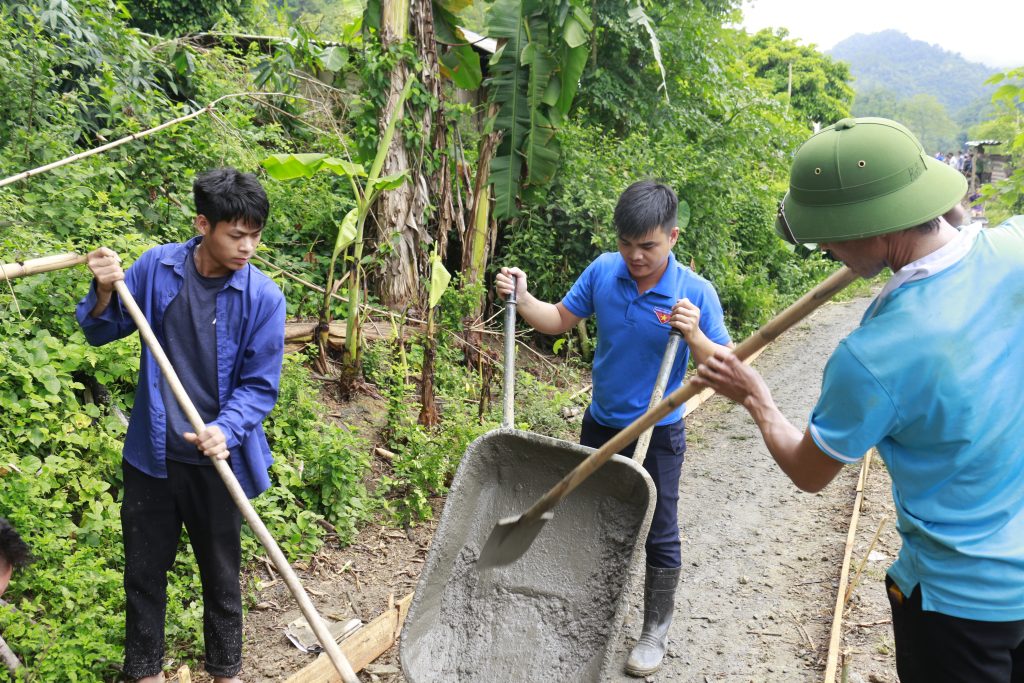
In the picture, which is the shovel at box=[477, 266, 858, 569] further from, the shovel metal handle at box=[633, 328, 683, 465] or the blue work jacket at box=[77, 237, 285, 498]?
the blue work jacket at box=[77, 237, 285, 498]

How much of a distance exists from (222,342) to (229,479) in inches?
18.7

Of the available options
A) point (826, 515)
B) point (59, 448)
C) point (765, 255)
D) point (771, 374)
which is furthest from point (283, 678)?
point (765, 255)

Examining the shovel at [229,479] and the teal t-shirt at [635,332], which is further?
the teal t-shirt at [635,332]

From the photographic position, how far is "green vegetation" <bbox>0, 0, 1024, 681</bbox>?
129 inches

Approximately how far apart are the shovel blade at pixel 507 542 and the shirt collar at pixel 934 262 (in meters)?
1.52

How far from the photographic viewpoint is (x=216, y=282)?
2.51 metres

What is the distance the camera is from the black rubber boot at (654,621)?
318cm

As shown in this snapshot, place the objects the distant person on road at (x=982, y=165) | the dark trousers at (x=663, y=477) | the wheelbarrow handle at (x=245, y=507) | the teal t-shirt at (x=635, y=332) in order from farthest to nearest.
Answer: the distant person on road at (x=982, y=165), the dark trousers at (x=663, y=477), the teal t-shirt at (x=635, y=332), the wheelbarrow handle at (x=245, y=507)

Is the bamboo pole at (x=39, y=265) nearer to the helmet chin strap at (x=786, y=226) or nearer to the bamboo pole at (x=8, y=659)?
the bamboo pole at (x=8, y=659)

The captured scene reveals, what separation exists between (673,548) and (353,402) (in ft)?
8.92

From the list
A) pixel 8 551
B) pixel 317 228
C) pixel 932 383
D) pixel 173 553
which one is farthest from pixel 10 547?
pixel 317 228

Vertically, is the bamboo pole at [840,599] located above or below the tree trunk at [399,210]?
below

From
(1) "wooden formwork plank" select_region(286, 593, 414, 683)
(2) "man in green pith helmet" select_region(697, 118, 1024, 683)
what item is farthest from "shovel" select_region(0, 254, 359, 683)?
(2) "man in green pith helmet" select_region(697, 118, 1024, 683)

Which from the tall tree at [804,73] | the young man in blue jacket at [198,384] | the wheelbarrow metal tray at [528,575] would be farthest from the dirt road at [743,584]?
the tall tree at [804,73]
